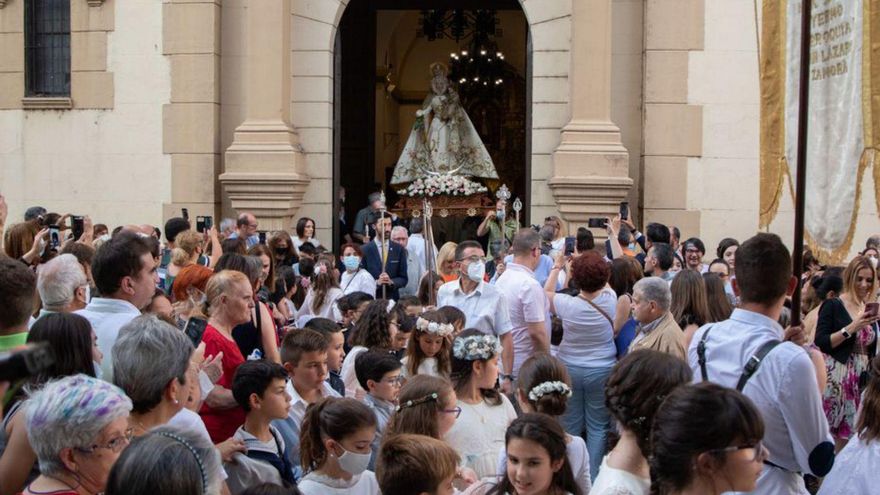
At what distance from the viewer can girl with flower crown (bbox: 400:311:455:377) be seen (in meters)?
7.04

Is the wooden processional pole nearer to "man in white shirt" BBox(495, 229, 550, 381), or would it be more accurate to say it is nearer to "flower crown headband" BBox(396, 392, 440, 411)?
"flower crown headband" BBox(396, 392, 440, 411)

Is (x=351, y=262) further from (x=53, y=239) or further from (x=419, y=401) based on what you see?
(x=419, y=401)

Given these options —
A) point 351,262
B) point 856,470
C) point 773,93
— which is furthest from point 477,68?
point 856,470

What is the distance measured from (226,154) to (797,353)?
Result: 1124 cm

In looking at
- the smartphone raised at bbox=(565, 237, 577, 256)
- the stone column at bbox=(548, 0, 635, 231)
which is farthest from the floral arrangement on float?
the smartphone raised at bbox=(565, 237, 577, 256)

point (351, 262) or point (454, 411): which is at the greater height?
point (351, 262)

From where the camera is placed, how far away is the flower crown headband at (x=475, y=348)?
6.31 m

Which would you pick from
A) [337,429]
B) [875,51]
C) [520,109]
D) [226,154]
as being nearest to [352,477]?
[337,429]

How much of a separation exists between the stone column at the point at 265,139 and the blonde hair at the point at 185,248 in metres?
5.54

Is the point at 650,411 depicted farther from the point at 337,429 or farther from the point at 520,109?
the point at 520,109

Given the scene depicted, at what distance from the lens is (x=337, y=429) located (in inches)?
192

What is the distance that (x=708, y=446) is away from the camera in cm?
345

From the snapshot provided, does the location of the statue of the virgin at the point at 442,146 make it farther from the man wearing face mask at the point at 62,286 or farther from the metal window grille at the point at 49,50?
the man wearing face mask at the point at 62,286

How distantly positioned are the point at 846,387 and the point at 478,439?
3.63 metres
